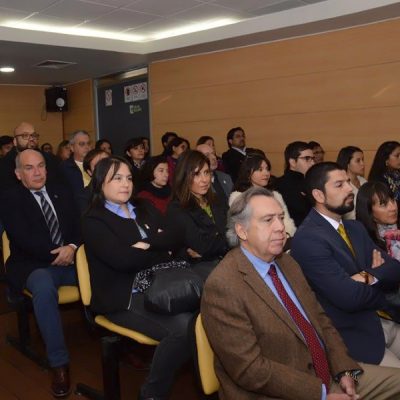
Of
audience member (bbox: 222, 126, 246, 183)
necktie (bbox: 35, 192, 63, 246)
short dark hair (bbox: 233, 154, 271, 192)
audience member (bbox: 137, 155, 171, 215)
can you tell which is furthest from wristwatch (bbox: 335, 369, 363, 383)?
audience member (bbox: 222, 126, 246, 183)

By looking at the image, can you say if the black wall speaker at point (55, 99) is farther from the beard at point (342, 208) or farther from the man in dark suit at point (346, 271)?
the beard at point (342, 208)

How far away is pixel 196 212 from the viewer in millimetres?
3025

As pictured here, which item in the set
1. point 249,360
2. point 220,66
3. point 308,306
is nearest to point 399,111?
point 220,66

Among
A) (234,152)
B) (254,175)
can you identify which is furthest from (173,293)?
(234,152)

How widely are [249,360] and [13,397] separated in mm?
1687

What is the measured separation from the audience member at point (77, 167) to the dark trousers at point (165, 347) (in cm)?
198

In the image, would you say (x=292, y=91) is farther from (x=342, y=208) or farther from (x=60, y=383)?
(x=60, y=383)

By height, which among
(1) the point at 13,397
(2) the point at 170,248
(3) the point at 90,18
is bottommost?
(1) the point at 13,397

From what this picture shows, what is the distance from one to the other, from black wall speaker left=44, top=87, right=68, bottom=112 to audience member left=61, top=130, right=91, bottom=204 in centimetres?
463

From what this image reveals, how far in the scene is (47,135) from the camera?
30.2 ft

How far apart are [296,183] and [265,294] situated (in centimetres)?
249

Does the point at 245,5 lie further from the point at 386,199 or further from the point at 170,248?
the point at 170,248

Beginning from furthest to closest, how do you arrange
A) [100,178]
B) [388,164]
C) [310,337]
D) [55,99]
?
1. [55,99]
2. [388,164]
3. [100,178]
4. [310,337]

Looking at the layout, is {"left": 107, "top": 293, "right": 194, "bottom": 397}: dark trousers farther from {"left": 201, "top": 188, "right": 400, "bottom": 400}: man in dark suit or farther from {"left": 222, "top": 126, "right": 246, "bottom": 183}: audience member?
{"left": 222, "top": 126, "right": 246, "bottom": 183}: audience member
